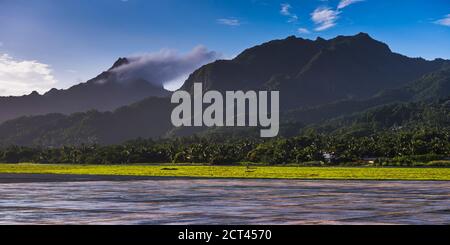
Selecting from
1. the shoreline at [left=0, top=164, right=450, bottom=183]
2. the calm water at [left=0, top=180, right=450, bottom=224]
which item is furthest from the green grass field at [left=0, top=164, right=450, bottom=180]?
the calm water at [left=0, top=180, right=450, bottom=224]

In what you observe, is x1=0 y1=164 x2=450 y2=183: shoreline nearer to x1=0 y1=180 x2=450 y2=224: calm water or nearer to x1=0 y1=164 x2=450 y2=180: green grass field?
x1=0 y1=164 x2=450 y2=180: green grass field

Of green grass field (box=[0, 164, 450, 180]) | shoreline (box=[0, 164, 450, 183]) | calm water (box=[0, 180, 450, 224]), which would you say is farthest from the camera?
green grass field (box=[0, 164, 450, 180])

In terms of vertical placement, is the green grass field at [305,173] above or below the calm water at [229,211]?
below

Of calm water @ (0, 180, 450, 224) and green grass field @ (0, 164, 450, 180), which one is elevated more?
calm water @ (0, 180, 450, 224)

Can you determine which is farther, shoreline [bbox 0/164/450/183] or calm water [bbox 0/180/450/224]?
shoreline [bbox 0/164/450/183]

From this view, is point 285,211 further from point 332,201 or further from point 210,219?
point 332,201

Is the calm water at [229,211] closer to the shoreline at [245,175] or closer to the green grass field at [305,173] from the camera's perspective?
the shoreline at [245,175]

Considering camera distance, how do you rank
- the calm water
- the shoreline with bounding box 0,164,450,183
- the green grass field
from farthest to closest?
the green grass field
the shoreline with bounding box 0,164,450,183
the calm water

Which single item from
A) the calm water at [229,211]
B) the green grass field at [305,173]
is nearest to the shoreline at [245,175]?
the green grass field at [305,173]
